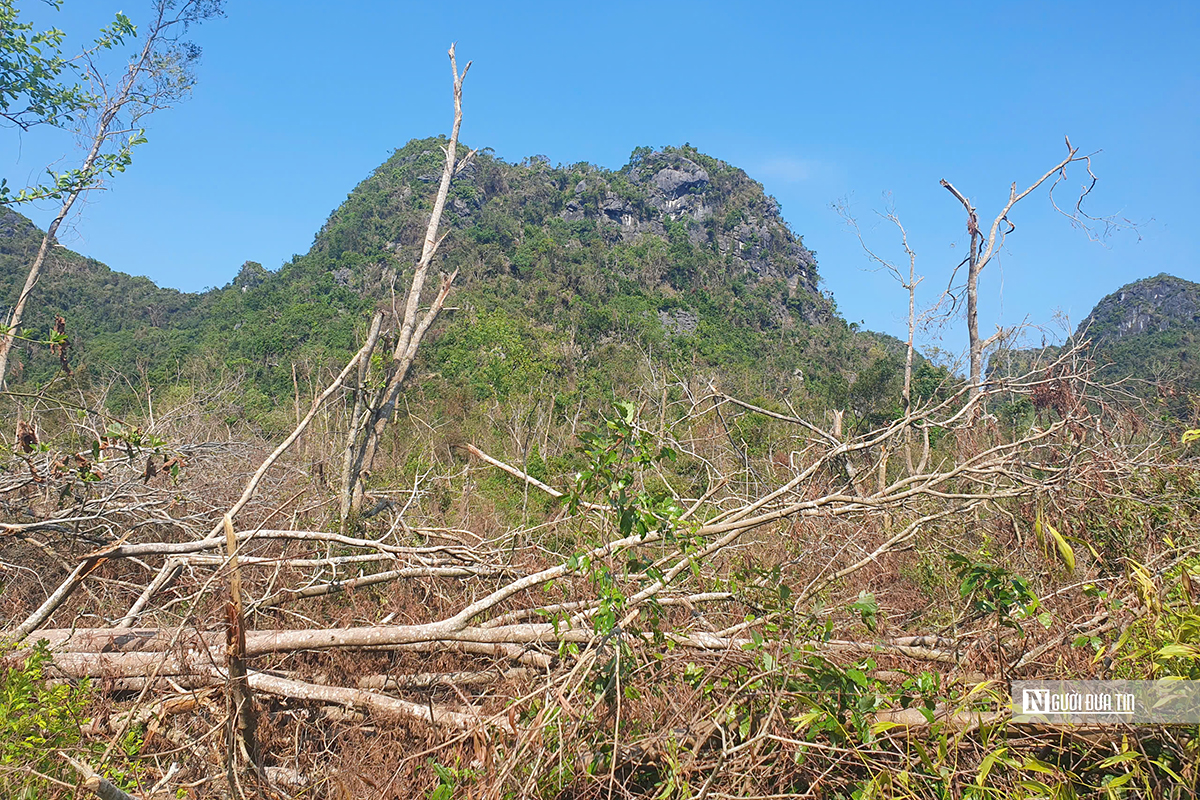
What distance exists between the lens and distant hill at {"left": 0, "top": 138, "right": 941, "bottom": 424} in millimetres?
25172

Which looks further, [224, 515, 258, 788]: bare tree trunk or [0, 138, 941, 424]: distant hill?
[0, 138, 941, 424]: distant hill

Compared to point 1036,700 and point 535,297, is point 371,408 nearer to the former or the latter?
point 1036,700

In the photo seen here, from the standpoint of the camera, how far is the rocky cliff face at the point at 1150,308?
29.4 meters

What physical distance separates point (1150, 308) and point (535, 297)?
3044 cm

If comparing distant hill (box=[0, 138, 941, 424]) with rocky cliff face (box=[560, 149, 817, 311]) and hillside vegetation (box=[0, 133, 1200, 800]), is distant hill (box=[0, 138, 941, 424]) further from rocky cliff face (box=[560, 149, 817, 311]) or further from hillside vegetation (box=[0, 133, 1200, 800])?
hillside vegetation (box=[0, 133, 1200, 800])

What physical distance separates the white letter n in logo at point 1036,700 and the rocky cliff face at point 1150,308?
1178 inches

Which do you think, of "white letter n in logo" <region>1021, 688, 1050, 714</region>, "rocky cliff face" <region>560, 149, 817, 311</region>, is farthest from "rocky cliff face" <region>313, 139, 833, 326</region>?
"white letter n in logo" <region>1021, 688, 1050, 714</region>

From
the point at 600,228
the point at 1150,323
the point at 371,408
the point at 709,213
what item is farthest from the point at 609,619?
the point at 709,213

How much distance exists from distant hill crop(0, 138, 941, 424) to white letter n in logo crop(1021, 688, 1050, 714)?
30.4ft

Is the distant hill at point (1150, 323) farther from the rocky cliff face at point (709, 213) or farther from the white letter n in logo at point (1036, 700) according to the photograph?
the rocky cliff face at point (709, 213)

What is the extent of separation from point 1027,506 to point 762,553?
178cm

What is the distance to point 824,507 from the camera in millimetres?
3521

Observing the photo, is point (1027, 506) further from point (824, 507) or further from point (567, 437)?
point (567, 437)

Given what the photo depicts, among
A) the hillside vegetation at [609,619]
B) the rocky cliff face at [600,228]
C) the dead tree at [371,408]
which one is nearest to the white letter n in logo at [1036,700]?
the hillside vegetation at [609,619]
